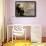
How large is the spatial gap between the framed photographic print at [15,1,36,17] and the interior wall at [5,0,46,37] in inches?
2.7

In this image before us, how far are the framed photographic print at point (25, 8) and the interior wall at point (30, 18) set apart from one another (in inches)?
2.7

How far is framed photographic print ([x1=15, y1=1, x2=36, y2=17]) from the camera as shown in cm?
292

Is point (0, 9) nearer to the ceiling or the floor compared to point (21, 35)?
nearer to the ceiling

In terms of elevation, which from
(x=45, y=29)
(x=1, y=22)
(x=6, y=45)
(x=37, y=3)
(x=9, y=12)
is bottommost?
(x=6, y=45)

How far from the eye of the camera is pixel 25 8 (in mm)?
2924

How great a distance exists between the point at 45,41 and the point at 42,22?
0.45 m

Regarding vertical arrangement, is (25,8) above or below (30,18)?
above

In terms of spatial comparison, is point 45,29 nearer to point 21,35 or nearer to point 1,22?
point 21,35

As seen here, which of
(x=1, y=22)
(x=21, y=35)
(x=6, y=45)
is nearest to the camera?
(x=6, y=45)

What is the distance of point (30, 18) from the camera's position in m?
2.94

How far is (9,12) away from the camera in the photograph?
9.62ft

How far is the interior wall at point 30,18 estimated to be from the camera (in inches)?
115

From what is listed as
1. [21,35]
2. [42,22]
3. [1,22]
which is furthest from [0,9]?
[42,22]

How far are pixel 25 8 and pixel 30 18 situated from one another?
0.25m
